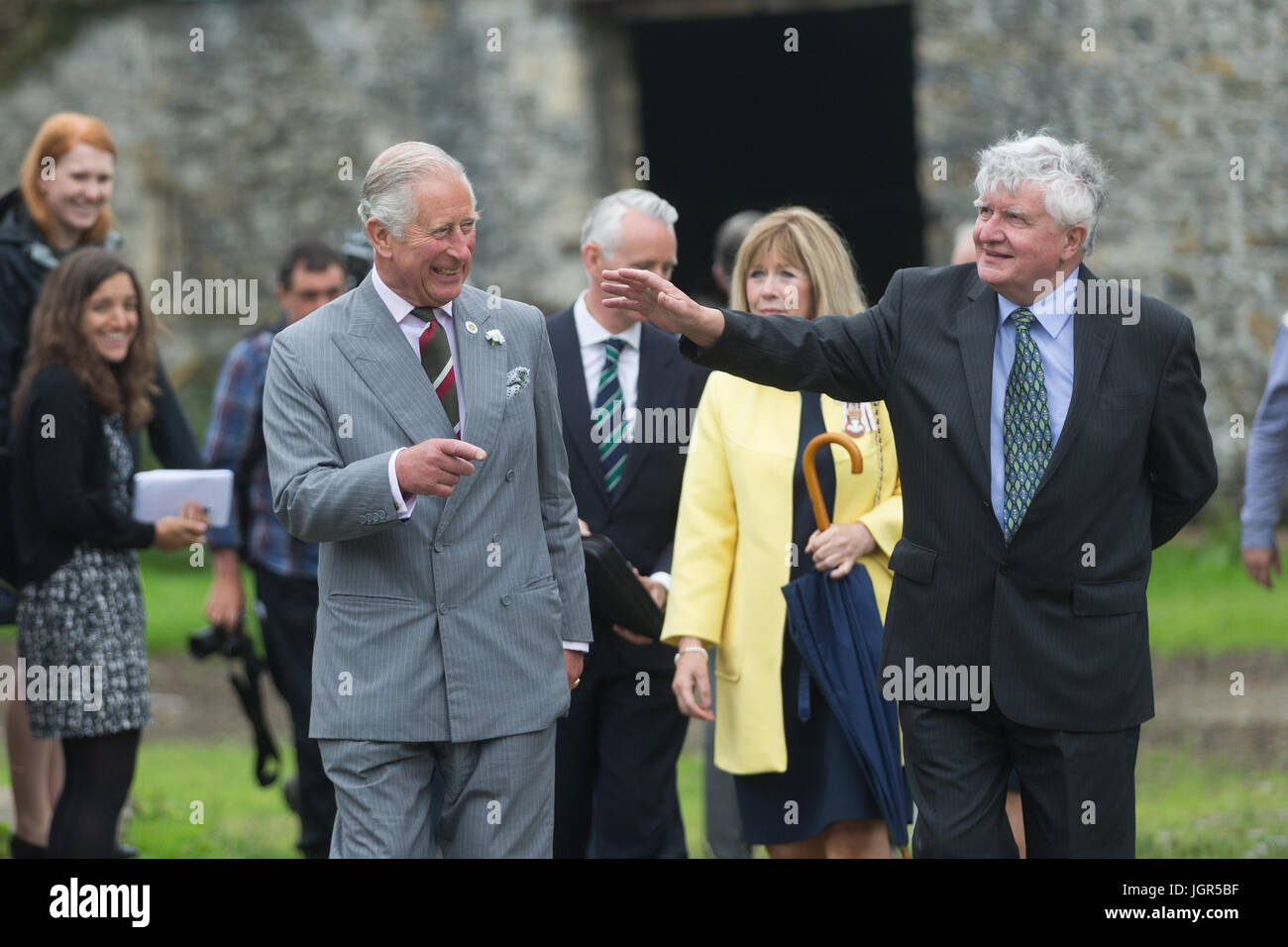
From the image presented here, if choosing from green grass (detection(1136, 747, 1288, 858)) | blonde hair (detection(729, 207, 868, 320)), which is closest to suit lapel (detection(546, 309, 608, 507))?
blonde hair (detection(729, 207, 868, 320))

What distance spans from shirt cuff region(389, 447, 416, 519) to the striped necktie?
283mm

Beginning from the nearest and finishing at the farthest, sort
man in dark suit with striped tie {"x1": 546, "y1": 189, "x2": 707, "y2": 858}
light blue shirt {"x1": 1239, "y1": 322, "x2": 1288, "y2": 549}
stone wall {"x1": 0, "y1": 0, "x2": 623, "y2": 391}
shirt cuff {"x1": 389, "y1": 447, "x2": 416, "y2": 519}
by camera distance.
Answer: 1. shirt cuff {"x1": 389, "y1": 447, "x2": 416, "y2": 519}
2. man in dark suit with striped tie {"x1": 546, "y1": 189, "x2": 707, "y2": 858}
3. light blue shirt {"x1": 1239, "y1": 322, "x2": 1288, "y2": 549}
4. stone wall {"x1": 0, "y1": 0, "x2": 623, "y2": 391}

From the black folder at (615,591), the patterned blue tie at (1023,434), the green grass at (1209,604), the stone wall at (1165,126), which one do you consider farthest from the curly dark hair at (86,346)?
the stone wall at (1165,126)

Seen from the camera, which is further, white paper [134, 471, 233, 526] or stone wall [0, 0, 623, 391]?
stone wall [0, 0, 623, 391]

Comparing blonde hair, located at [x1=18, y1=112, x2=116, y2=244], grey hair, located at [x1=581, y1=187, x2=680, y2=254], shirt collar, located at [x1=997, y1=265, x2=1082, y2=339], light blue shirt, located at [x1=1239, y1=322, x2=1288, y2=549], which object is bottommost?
light blue shirt, located at [x1=1239, y1=322, x2=1288, y2=549]

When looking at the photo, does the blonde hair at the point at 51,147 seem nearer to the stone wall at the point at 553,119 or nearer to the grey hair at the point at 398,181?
the grey hair at the point at 398,181

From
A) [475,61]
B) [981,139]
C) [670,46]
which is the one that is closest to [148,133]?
[475,61]

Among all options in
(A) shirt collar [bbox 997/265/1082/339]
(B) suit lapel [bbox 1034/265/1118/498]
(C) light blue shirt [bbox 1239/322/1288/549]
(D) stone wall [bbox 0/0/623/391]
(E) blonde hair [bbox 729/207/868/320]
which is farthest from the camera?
(D) stone wall [bbox 0/0/623/391]

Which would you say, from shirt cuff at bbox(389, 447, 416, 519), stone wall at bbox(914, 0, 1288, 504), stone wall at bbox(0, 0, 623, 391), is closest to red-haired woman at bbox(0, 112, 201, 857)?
shirt cuff at bbox(389, 447, 416, 519)

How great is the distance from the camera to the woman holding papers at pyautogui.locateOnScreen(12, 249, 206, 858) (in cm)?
538

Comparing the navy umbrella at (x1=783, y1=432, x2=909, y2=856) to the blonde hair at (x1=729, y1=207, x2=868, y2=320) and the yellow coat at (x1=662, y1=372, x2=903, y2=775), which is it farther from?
the blonde hair at (x1=729, y1=207, x2=868, y2=320)

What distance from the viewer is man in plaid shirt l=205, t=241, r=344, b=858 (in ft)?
20.6

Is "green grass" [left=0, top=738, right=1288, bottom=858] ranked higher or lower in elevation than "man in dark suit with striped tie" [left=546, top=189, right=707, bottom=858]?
lower

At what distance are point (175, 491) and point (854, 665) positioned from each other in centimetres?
226
